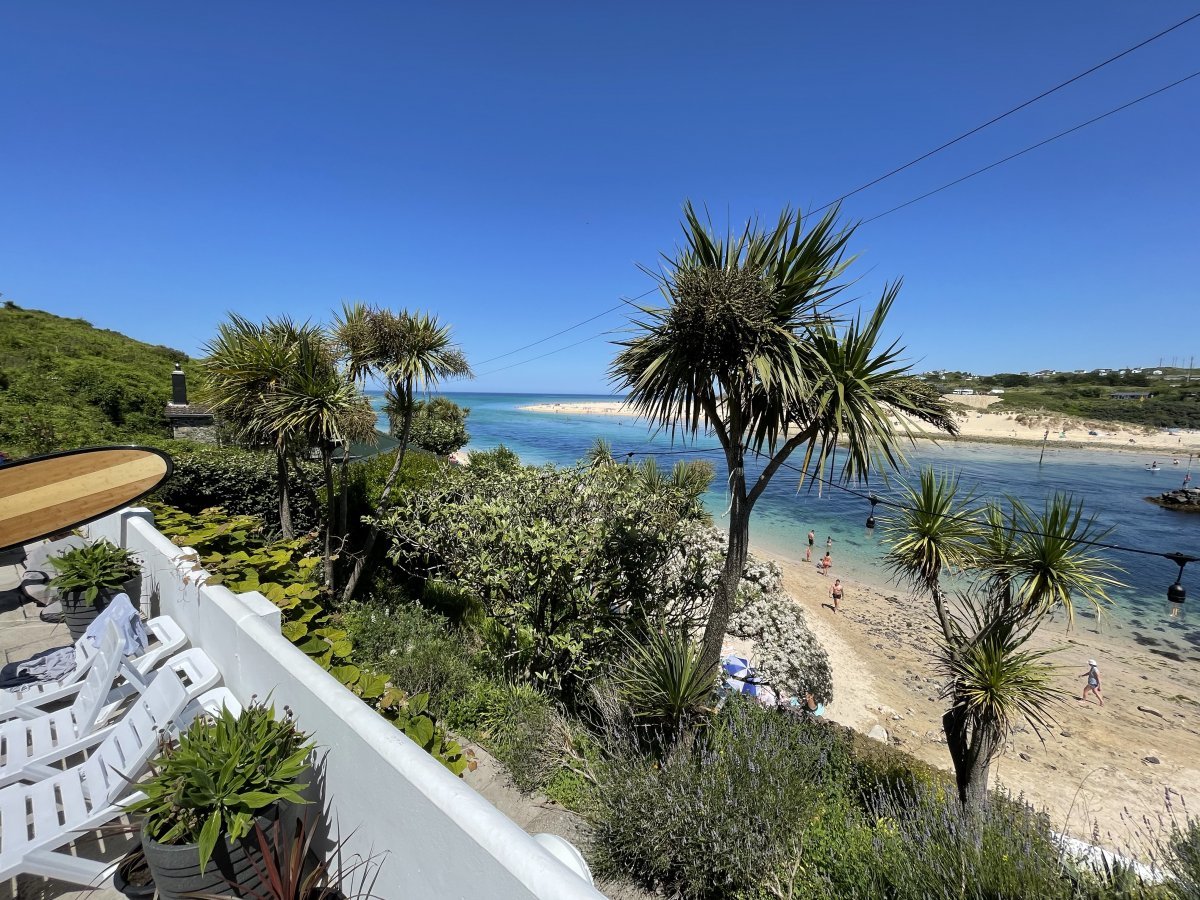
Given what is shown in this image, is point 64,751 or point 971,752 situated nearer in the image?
point 64,751

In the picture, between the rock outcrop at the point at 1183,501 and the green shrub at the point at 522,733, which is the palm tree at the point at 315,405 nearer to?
the green shrub at the point at 522,733

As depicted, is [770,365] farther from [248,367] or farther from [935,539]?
[248,367]

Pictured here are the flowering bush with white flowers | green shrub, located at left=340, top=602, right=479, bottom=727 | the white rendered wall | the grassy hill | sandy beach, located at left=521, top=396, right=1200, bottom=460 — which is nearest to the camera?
the white rendered wall

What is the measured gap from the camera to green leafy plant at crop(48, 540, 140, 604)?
3.80 metres

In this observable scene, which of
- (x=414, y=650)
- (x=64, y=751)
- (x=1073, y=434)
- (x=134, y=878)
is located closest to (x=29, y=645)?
(x=64, y=751)

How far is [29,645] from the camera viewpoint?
3996 mm

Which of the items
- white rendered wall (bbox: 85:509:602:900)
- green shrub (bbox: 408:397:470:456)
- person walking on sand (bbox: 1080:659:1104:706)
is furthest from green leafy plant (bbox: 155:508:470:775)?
green shrub (bbox: 408:397:470:456)

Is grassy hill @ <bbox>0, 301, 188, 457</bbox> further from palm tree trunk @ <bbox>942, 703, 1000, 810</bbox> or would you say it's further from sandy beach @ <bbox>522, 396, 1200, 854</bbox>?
palm tree trunk @ <bbox>942, 703, 1000, 810</bbox>

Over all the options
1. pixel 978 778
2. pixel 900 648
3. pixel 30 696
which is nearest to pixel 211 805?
pixel 30 696

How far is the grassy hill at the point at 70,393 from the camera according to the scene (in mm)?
9312

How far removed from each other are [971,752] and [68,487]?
22.8 ft

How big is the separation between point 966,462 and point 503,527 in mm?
57920

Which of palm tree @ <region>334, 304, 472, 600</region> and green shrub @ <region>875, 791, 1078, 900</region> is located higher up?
palm tree @ <region>334, 304, 472, 600</region>

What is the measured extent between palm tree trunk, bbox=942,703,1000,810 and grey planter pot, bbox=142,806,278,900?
18.6 feet
